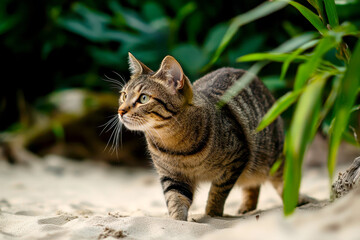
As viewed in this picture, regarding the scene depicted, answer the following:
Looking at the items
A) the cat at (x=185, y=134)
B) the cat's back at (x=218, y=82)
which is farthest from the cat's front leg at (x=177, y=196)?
the cat's back at (x=218, y=82)

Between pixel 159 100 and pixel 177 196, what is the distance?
59cm

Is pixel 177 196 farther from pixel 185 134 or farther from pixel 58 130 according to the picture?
pixel 58 130

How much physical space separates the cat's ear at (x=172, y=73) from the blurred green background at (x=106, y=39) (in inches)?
82.2

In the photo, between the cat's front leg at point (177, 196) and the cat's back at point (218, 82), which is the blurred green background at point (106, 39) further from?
the cat's front leg at point (177, 196)

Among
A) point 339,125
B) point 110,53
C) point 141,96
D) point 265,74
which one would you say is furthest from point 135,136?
point 339,125

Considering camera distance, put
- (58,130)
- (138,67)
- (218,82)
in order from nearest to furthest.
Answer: (138,67) < (218,82) < (58,130)

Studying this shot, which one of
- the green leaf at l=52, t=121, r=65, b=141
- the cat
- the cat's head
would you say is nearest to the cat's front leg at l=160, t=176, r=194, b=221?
the cat

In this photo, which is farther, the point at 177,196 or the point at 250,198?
the point at 250,198

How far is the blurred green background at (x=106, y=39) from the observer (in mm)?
4770

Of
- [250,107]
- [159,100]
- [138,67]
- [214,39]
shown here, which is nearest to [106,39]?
[214,39]

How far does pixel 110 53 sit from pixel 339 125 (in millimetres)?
4295

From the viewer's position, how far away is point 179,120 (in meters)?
2.40

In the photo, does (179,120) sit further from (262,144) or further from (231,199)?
(231,199)

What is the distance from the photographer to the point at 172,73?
2.43 meters
